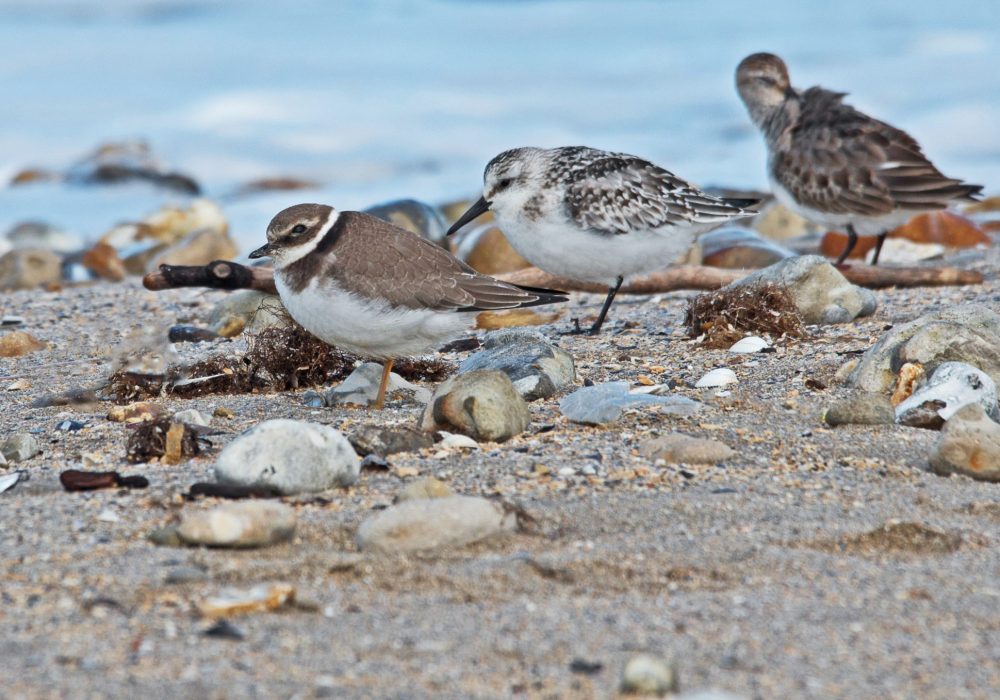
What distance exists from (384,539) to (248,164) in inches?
495

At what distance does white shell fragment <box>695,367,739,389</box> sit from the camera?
4867 millimetres

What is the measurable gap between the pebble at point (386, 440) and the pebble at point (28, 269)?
5.35m

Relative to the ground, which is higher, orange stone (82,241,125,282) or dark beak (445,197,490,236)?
dark beak (445,197,490,236)

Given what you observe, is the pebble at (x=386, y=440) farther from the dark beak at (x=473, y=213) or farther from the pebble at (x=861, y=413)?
→ the dark beak at (x=473, y=213)

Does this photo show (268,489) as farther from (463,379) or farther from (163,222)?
(163,222)

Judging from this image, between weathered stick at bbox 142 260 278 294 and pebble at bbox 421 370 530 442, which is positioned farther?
weathered stick at bbox 142 260 278 294

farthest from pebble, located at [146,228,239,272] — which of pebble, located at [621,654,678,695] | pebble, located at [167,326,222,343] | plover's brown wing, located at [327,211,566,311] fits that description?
pebble, located at [621,654,678,695]

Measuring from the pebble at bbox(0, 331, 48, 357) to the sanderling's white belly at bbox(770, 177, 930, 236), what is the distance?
4773mm

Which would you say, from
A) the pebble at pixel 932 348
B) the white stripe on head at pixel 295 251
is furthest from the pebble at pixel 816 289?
the white stripe on head at pixel 295 251

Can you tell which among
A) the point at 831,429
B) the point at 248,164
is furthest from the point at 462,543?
the point at 248,164

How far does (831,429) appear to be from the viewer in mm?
4238

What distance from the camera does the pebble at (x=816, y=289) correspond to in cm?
571

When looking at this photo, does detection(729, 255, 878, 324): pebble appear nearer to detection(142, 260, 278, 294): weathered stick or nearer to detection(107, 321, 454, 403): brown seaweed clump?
detection(107, 321, 454, 403): brown seaweed clump

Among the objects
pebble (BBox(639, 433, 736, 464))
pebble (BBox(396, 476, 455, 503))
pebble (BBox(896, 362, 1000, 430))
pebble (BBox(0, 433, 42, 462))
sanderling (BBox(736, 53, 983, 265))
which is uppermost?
sanderling (BBox(736, 53, 983, 265))
